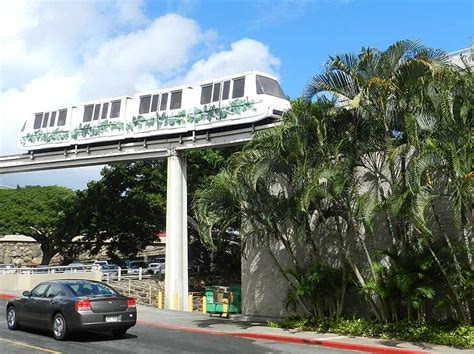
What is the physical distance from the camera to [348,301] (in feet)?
52.1

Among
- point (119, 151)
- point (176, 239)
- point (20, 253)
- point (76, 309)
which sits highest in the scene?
point (20, 253)

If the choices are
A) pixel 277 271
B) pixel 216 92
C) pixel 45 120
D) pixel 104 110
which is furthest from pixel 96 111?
pixel 277 271

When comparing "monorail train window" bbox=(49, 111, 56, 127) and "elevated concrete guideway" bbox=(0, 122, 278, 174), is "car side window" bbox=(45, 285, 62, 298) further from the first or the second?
"monorail train window" bbox=(49, 111, 56, 127)

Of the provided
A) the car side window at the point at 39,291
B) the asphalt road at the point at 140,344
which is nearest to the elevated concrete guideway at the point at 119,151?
the asphalt road at the point at 140,344

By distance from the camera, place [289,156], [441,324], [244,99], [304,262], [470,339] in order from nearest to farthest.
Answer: [470,339], [441,324], [289,156], [304,262], [244,99]

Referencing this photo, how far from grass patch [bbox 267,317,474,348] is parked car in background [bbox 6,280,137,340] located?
5.06 metres

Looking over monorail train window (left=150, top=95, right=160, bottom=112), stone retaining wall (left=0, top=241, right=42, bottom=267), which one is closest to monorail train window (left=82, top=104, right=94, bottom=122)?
monorail train window (left=150, top=95, right=160, bottom=112)

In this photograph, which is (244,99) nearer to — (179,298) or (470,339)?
(179,298)

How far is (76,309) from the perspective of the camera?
1202cm

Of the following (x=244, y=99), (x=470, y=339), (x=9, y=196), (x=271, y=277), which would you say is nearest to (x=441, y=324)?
(x=470, y=339)

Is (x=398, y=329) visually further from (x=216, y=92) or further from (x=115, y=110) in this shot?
(x=115, y=110)

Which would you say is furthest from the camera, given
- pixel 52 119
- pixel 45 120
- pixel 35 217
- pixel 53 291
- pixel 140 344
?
pixel 35 217

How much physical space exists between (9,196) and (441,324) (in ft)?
171

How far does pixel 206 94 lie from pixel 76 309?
14.4 meters
